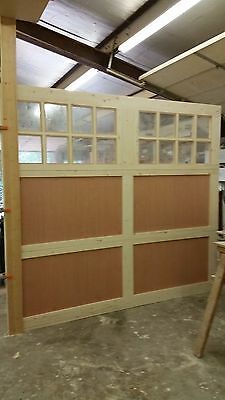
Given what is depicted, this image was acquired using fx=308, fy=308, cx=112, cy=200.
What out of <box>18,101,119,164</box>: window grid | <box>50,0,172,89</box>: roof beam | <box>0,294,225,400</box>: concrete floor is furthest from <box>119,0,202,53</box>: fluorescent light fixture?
<box>0,294,225,400</box>: concrete floor

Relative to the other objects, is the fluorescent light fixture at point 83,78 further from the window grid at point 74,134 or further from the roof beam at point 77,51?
the window grid at point 74,134

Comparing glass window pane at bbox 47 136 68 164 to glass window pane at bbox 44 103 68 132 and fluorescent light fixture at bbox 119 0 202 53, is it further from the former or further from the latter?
fluorescent light fixture at bbox 119 0 202 53

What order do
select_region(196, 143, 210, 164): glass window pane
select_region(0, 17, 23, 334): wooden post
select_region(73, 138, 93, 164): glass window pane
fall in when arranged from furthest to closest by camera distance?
1. select_region(196, 143, 210, 164): glass window pane
2. select_region(73, 138, 93, 164): glass window pane
3. select_region(0, 17, 23, 334): wooden post

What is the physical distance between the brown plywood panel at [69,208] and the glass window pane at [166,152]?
55cm

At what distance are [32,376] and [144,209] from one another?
1719 mm

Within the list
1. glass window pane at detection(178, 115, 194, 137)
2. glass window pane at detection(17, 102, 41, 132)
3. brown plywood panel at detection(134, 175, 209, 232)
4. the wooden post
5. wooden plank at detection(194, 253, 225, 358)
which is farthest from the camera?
glass window pane at detection(178, 115, 194, 137)

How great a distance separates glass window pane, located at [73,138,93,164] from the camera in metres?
2.76

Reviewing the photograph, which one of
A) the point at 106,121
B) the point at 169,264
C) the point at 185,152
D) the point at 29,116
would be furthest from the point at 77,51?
the point at 169,264

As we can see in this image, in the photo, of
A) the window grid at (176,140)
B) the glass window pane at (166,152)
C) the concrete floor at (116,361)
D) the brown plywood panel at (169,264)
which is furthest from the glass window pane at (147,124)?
the concrete floor at (116,361)

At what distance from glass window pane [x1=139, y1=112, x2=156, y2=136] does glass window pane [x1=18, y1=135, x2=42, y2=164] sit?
3.29 ft

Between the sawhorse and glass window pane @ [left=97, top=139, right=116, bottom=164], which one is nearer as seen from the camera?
the sawhorse

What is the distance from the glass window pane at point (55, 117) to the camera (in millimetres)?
2611

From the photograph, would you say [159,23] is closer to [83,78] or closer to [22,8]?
[22,8]

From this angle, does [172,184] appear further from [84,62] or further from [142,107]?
[84,62]
